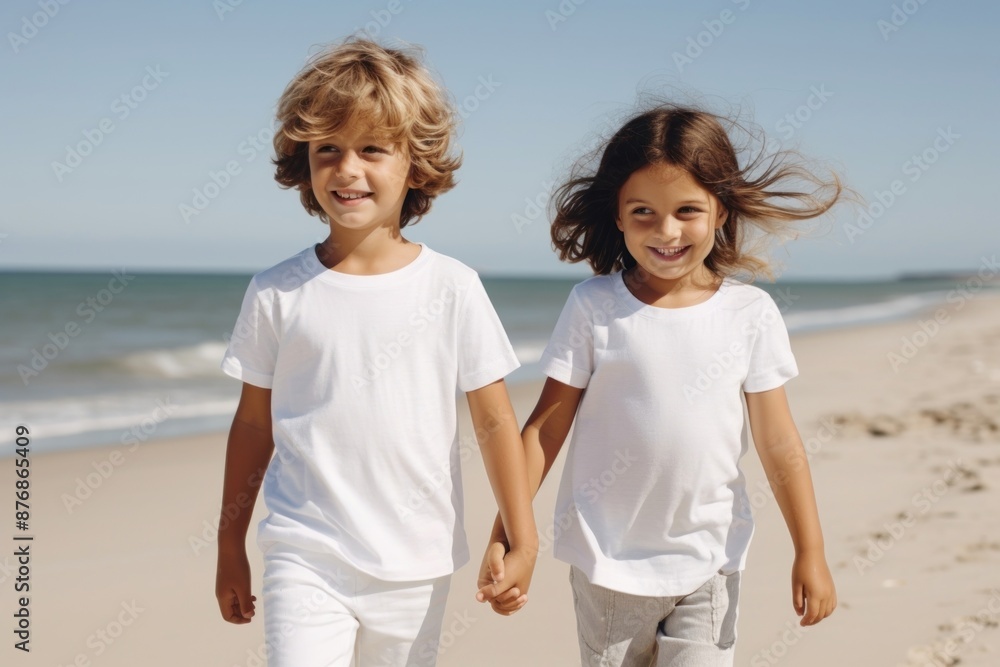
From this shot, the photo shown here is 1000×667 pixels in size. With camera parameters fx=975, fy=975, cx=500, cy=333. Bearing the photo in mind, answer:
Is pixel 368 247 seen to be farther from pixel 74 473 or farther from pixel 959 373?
pixel 959 373

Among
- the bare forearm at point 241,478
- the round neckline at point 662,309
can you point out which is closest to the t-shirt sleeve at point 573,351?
the round neckline at point 662,309

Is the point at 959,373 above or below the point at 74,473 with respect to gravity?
below

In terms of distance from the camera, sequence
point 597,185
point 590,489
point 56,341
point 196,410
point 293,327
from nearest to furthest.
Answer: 1. point 293,327
2. point 590,489
3. point 597,185
4. point 196,410
5. point 56,341

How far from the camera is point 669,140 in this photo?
99.9 inches

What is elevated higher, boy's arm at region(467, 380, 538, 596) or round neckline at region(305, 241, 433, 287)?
round neckline at region(305, 241, 433, 287)

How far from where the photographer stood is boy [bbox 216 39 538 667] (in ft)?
7.29

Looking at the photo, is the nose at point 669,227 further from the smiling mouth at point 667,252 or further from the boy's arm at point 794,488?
the boy's arm at point 794,488

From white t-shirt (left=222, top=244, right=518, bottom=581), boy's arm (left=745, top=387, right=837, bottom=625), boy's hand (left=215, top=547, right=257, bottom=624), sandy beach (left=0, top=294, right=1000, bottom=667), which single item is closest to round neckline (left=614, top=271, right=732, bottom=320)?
boy's arm (left=745, top=387, right=837, bottom=625)

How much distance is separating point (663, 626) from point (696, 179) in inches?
45.4

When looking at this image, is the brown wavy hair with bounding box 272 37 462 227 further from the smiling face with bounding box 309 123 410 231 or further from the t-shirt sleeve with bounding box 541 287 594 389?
the t-shirt sleeve with bounding box 541 287 594 389

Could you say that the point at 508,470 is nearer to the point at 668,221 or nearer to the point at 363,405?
the point at 363,405

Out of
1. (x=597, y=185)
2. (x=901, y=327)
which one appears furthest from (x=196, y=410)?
(x=901, y=327)

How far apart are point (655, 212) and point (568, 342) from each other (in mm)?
403

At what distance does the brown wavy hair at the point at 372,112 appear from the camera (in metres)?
2.31
